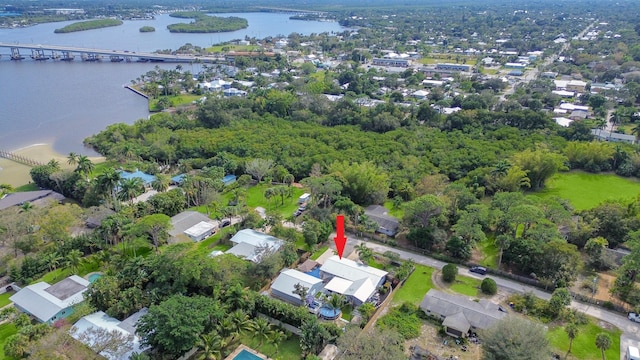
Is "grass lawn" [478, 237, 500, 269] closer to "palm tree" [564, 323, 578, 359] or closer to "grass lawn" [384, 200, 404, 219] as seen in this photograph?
"grass lawn" [384, 200, 404, 219]

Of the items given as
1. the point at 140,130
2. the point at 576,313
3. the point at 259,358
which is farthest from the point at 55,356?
the point at 140,130

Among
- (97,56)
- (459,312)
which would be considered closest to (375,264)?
(459,312)

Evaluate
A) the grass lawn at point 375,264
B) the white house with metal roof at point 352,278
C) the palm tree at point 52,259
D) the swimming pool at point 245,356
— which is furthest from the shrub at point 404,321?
the palm tree at point 52,259

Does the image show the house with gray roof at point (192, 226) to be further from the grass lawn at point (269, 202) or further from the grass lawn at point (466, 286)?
the grass lawn at point (466, 286)

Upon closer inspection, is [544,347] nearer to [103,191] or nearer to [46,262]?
[46,262]

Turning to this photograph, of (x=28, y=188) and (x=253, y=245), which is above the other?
(x=253, y=245)

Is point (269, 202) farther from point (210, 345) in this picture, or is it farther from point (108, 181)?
point (210, 345)
